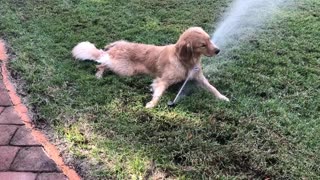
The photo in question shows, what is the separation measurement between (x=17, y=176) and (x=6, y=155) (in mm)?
255

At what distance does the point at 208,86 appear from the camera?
3.85 m

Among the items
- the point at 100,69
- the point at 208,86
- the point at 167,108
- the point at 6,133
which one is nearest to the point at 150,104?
the point at 167,108

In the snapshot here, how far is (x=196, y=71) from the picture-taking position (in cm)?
393

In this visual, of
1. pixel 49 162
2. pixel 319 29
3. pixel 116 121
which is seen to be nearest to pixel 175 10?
pixel 319 29

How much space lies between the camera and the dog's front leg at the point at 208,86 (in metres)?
3.73

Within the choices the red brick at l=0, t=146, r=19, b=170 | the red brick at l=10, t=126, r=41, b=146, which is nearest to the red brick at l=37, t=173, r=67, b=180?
the red brick at l=0, t=146, r=19, b=170

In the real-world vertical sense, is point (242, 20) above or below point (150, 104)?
below

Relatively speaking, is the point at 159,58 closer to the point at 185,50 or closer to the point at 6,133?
the point at 185,50

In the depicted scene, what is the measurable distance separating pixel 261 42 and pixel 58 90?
2224 millimetres

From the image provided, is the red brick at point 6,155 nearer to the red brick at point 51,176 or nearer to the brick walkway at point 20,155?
the brick walkway at point 20,155

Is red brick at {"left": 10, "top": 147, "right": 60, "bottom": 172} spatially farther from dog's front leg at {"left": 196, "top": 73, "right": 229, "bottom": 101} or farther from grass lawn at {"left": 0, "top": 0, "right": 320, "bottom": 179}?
dog's front leg at {"left": 196, "top": 73, "right": 229, "bottom": 101}

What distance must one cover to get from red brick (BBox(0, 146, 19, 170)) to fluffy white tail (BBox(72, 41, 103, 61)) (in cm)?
148

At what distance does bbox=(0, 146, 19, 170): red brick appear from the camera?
2949mm

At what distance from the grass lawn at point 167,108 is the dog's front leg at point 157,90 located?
66mm
